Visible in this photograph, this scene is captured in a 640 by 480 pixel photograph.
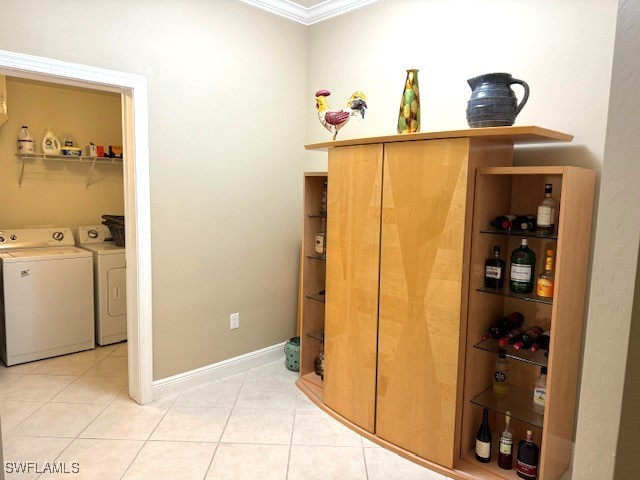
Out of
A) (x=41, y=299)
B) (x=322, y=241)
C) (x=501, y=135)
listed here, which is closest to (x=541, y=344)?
(x=501, y=135)

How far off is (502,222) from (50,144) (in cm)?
387

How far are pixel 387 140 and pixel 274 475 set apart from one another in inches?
69.6

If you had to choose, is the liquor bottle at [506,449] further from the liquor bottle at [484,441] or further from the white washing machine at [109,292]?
the white washing machine at [109,292]

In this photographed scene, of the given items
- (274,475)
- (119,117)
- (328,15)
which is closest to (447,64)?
(328,15)

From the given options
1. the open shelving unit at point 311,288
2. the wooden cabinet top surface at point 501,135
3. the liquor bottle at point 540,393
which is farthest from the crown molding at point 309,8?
the liquor bottle at point 540,393

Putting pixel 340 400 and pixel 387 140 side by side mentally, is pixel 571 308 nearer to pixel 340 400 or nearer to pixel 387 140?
pixel 387 140

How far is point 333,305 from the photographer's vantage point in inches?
104

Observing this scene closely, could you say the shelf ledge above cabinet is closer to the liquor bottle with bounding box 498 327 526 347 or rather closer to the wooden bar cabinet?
the wooden bar cabinet

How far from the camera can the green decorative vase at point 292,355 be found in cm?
329

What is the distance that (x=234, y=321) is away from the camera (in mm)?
3223

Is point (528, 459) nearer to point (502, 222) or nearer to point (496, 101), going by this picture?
point (502, 222)

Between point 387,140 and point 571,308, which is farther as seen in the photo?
point 387,140

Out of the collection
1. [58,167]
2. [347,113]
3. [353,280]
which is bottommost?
[353,280]

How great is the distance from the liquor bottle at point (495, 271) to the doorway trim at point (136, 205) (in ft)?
6.41
